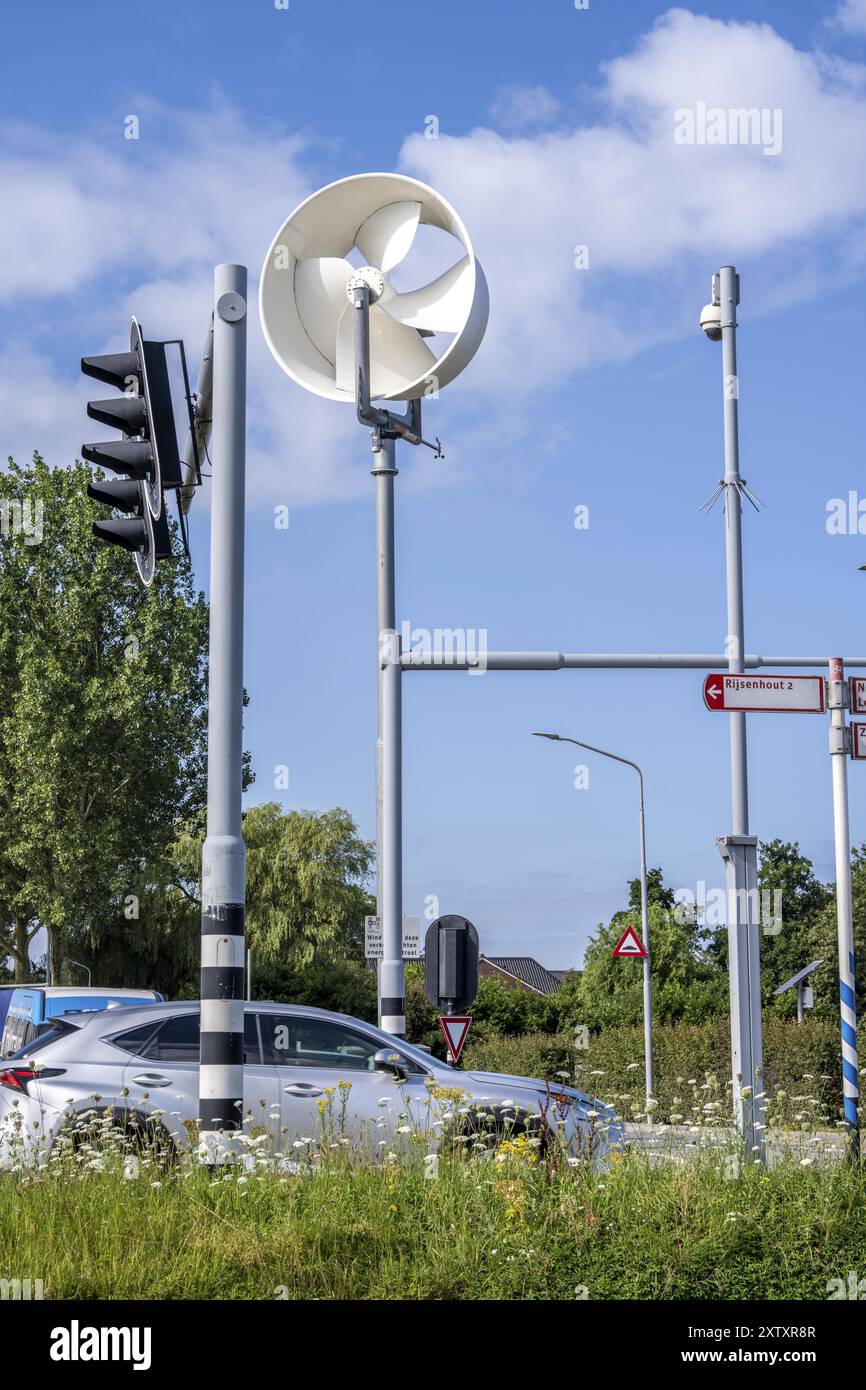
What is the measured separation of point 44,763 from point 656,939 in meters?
19.0

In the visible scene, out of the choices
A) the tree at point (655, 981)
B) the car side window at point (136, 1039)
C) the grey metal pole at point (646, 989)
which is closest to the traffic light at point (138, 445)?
the car side window at point (136, 1039)

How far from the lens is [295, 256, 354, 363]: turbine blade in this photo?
51.3 ft

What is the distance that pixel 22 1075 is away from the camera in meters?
11.0

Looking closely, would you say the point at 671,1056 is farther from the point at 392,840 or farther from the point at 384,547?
the point at 384,547

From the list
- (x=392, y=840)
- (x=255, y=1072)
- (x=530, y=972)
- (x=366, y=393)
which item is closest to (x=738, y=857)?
(x=255, y=1072)

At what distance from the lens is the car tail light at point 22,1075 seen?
10.9 meters

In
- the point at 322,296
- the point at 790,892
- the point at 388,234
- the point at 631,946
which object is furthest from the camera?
the point at 790,892

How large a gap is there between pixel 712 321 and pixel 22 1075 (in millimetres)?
8760

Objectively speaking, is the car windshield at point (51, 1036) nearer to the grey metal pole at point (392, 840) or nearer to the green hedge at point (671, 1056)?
the grey metal pole at point (392, 840)

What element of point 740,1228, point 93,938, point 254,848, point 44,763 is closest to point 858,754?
point 740,1228

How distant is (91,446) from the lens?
8.28 m

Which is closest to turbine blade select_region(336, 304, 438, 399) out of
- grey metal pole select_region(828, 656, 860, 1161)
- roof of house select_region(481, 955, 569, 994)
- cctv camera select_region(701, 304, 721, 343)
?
cctv camera select_region(701, 304, 721, 343)
